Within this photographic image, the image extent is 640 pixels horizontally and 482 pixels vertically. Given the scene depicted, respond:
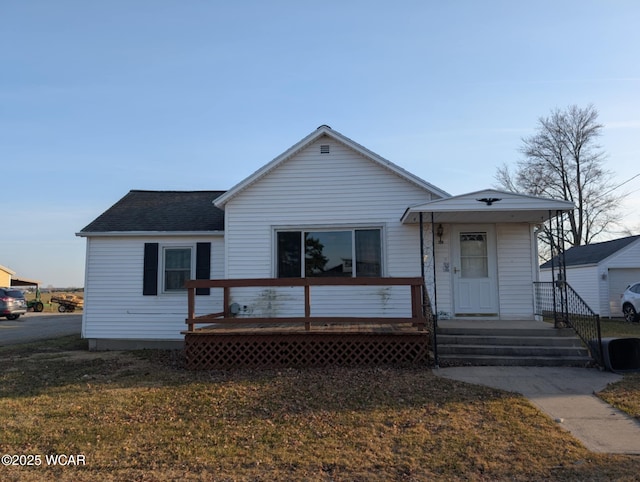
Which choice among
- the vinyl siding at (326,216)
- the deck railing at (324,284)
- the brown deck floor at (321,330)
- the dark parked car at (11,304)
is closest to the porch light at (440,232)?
the vinyl siding at (326,216)

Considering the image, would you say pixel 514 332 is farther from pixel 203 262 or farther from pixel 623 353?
pixel 203 262

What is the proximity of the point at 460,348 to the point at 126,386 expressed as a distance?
569 centimetres

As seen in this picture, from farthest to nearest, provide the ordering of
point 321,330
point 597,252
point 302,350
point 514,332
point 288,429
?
point 597,252 → point 514,332 → point 321,330 → point 302,350 → point 288,429

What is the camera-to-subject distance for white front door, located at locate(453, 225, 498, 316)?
10.7m

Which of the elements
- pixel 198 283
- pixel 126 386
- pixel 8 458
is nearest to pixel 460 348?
pixel 198 283

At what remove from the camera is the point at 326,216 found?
10930mm

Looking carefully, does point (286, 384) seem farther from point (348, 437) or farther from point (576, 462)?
point (576, 462)

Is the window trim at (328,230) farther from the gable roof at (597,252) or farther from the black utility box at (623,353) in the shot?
the gable roof at (597,252)

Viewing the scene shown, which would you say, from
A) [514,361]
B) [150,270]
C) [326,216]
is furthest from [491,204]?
[150,270]

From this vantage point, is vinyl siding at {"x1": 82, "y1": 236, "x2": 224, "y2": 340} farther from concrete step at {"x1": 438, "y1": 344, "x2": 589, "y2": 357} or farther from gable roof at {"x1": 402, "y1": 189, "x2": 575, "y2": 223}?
concrete step at {"x1": 438, "y1": 344, "x2": 589, "y2": 357}

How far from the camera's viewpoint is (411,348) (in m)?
8.30

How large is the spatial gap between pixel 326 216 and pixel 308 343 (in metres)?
3.48

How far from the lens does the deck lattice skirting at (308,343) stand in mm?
8312

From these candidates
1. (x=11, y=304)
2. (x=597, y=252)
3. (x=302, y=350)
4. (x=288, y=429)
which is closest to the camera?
(x=288, y=429)
